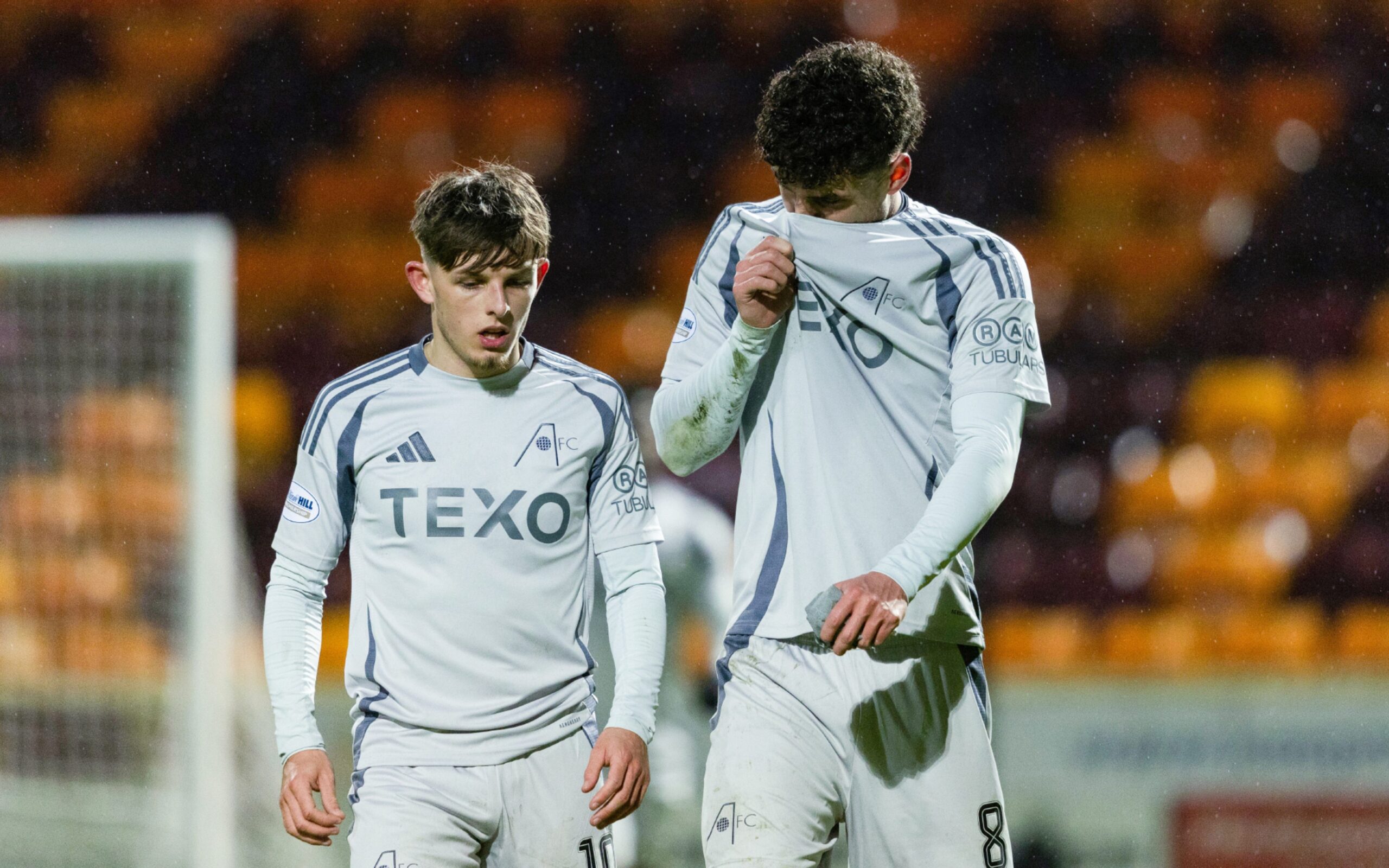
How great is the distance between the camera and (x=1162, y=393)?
716 centimetres

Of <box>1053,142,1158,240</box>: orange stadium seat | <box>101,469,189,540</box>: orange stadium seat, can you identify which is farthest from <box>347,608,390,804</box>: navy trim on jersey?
<box>1053,142,1158,240</box>: orange stadium seat

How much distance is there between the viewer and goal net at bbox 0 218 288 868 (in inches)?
151

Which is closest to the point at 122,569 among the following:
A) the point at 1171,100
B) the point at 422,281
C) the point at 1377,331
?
the point at 422,281

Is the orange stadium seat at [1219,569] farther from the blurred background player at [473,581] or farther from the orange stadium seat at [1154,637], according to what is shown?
the blurred background player at [473,581]

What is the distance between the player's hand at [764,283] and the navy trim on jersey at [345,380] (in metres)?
0.53

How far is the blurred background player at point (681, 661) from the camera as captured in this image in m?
4.31

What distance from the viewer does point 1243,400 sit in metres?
7.16

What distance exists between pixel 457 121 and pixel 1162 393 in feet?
13.3

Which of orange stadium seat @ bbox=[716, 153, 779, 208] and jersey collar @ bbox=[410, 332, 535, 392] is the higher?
orange stadium seat @ bbox=[716, 153, 779, 208]

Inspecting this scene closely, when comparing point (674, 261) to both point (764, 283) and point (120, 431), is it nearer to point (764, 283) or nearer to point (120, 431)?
point (120, 431)

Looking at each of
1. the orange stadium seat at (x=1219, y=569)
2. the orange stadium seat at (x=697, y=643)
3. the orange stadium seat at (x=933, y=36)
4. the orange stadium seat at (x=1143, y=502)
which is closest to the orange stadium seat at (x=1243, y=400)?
the orange stadium seat at (x=1143, y=502)

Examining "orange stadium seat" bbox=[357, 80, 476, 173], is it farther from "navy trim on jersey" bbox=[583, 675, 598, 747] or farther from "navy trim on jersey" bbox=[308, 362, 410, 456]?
"navy trim on jersey" bbox=[583, 675, 598, 747]

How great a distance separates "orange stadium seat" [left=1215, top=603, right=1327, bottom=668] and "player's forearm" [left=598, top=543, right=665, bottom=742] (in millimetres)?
4227

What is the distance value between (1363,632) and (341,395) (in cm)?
492
